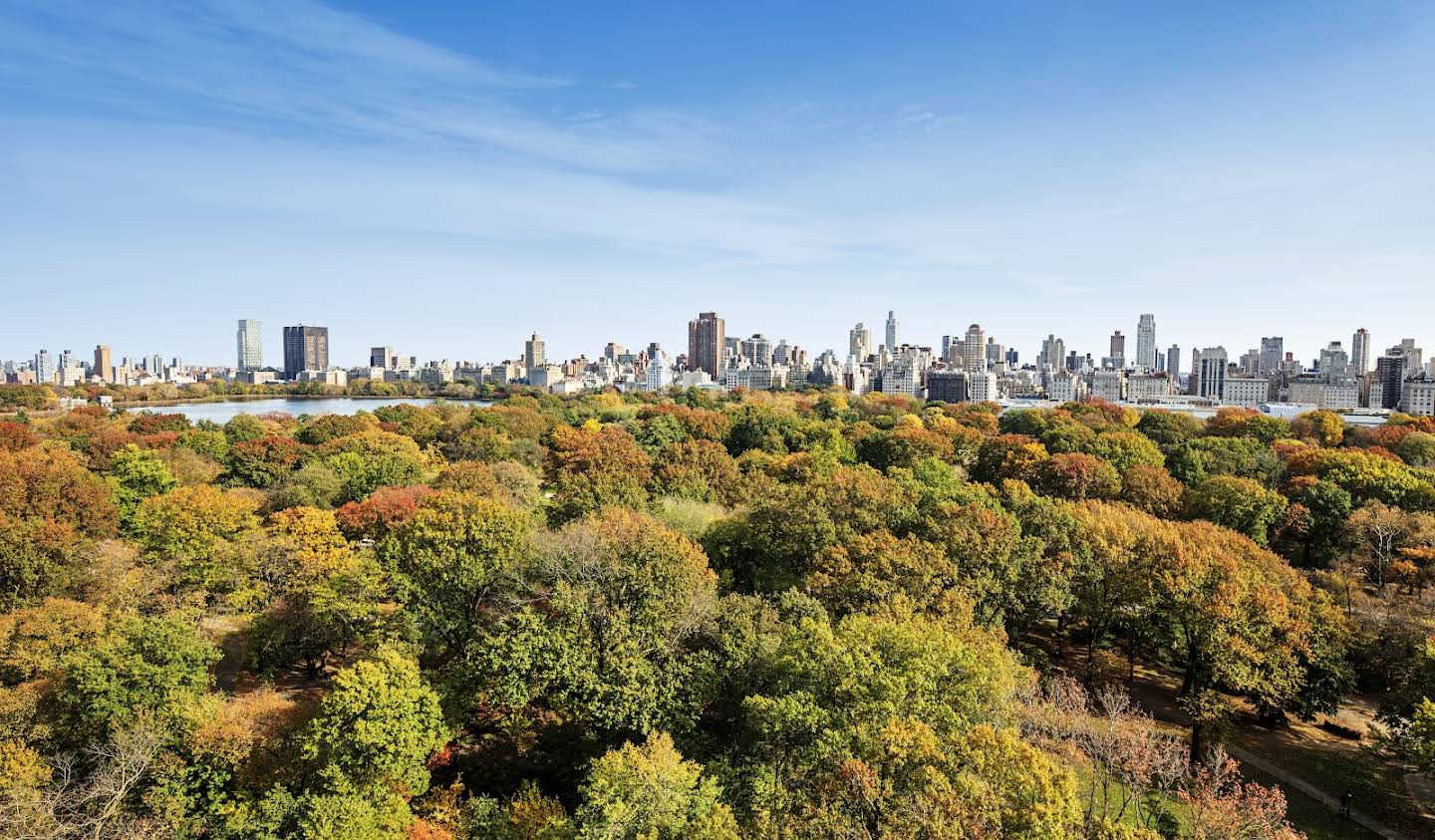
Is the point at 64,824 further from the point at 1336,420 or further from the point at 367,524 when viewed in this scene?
the point at 1336,420

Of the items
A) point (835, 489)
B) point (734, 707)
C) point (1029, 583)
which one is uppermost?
point (835, 489)

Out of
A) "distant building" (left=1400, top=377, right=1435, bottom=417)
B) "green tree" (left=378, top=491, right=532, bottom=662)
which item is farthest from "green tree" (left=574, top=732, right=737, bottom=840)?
"distant building" (left=1400, top=377, right=1435, bottom=417)

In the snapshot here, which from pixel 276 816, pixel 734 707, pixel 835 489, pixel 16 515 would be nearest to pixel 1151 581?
pixel 835 489

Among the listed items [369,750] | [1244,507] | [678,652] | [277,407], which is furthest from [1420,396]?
[277,407]

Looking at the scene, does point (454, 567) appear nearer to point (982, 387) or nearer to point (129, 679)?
point (129, 679)

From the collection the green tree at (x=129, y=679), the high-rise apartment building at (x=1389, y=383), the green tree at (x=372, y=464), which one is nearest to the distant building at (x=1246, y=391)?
the high-rise apartment building at (x=1389, y=383)

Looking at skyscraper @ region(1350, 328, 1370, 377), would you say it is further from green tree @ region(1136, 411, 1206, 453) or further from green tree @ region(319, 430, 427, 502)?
green tree @ region(319, 430, 427, 502)
